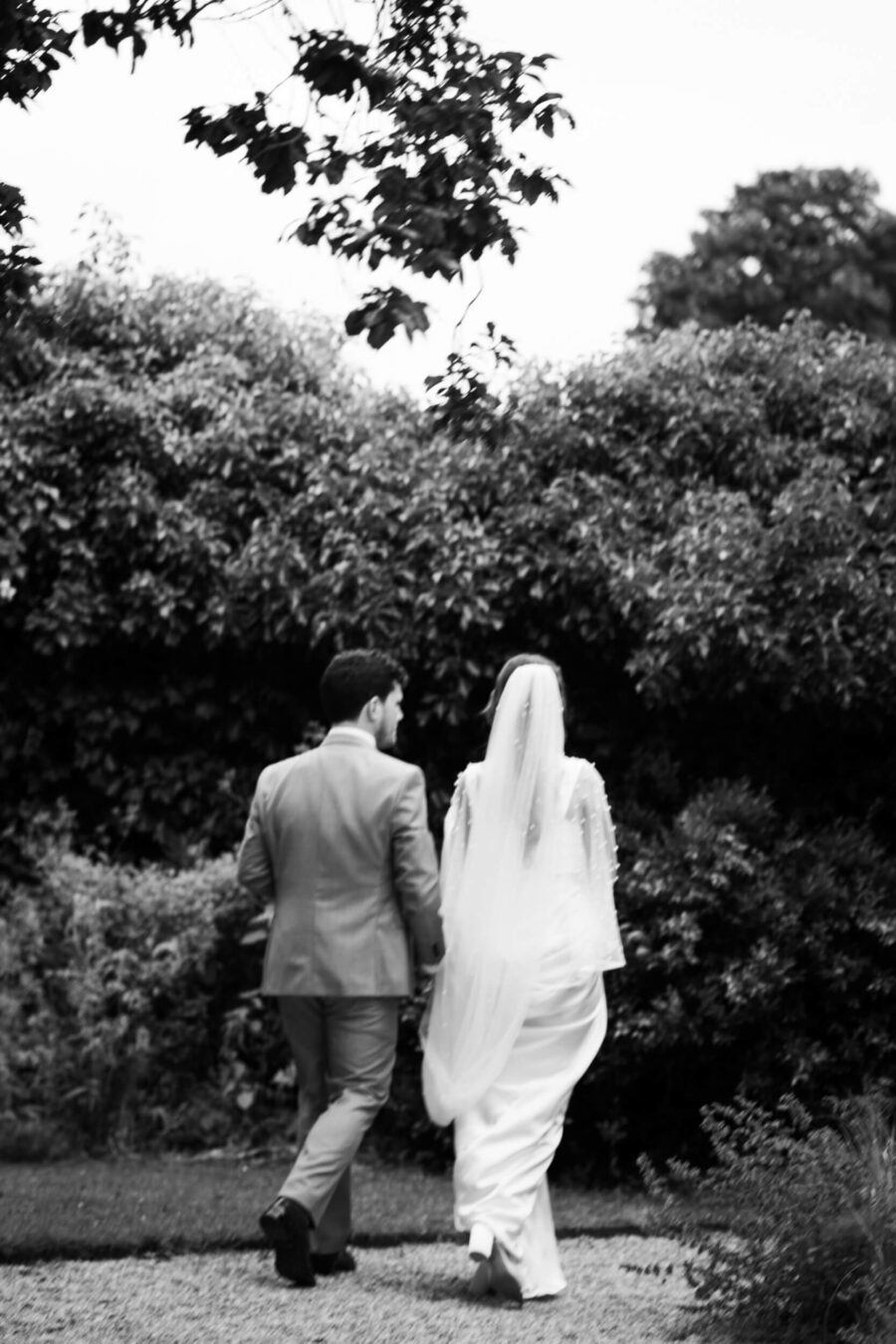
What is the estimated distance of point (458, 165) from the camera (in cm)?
456

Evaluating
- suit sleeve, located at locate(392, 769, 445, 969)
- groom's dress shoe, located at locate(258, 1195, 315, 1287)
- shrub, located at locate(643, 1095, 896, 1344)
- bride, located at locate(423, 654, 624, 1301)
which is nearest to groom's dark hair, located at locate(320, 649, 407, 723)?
suit sleeve, located at locate(392, 769, 445, 969)

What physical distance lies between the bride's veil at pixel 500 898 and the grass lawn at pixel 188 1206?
818mm

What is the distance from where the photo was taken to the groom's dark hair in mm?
6309

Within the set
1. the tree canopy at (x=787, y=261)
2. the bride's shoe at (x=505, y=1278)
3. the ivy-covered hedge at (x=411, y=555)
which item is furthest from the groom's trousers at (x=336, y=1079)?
the tree canopy at (x=787, y=261)

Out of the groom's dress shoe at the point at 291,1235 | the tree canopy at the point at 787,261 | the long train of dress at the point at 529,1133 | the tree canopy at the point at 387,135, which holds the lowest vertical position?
the groom's dress shoe at the point at 291,1235

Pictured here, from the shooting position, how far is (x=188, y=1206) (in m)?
7.34

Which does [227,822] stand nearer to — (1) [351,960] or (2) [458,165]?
(1) [351,960]

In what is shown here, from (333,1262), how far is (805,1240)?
6.28ft

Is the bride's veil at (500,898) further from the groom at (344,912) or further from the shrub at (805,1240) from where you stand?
the shrub at (805,1240)

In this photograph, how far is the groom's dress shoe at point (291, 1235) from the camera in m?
5.79

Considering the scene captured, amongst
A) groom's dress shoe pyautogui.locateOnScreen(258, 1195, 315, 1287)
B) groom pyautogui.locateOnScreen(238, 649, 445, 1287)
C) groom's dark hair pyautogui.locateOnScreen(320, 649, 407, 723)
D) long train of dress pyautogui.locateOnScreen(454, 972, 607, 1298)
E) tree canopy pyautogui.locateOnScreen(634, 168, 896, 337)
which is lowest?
groom's dress shoe pyautogui.locateOnScreen(258, 1195, 315, 1287)

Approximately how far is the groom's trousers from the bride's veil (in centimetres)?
18

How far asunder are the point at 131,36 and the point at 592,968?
10.8 feet

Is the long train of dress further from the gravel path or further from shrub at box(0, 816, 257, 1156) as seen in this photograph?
shrub at box(0, 816, 257, 1156)
